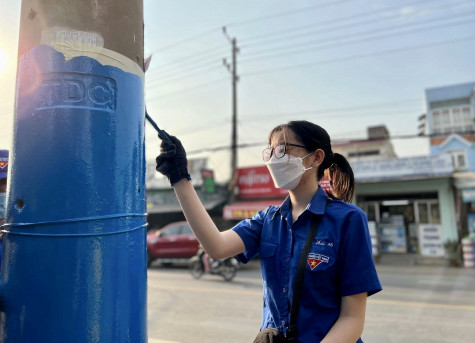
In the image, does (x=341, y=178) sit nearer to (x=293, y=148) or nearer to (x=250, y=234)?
(x=293, y=148)

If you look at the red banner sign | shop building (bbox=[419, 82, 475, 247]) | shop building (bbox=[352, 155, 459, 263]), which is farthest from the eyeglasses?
shop building (bbox=[419, 82, 475, 247])

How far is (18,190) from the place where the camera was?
123 centimetres

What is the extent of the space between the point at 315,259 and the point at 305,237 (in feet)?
0.42

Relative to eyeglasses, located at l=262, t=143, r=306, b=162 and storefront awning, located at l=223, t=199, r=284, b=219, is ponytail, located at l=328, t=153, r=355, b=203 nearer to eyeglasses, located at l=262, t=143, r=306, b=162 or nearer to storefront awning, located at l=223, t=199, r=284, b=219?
eyeglasses, located at l=262, t=143, r=306, b=162

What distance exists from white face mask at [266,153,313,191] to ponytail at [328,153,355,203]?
0.20m

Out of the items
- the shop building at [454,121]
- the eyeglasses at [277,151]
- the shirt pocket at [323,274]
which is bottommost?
the shirt pocket at [323,274]

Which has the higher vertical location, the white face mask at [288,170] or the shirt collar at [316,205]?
the white face mask at [288,170]

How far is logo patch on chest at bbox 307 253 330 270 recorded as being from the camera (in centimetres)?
145

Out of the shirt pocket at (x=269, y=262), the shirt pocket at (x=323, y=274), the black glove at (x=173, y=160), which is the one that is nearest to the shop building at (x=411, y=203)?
the shirt pocket at (x=269, y=262)

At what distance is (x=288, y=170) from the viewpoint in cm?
176

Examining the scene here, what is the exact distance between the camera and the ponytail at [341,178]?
1.86 metres

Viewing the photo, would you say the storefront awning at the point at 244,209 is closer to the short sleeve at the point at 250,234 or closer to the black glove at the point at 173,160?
the short sleeve at the point at 250,234

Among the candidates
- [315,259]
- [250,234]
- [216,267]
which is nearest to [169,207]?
[216,267]

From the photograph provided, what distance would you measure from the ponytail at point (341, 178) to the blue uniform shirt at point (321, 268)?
0.87 ft
